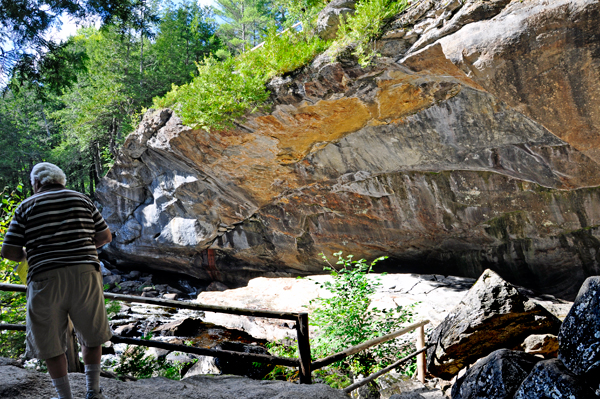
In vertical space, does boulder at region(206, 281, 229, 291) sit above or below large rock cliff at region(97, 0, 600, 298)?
below

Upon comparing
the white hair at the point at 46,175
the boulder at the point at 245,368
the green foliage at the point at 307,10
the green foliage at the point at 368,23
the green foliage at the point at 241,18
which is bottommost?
the boulder at the point at 245,368

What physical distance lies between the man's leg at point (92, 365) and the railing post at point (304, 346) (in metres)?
1.33

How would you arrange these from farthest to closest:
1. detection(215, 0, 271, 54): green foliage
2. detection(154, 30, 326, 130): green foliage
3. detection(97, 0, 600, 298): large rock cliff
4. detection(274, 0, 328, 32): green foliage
A: detection(215, 0, 271, 54): green foliage, detection(274, 0, 328, 32): green foliage, detection(154, 30, 326, 130): green foliage, detection(97, 0, 600, 298): large rock cliff

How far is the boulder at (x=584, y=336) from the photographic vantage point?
7.09 feet

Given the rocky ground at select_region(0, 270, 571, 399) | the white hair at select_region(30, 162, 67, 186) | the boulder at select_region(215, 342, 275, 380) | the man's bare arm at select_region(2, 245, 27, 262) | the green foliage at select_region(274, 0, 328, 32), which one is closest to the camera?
the man's bare arm at select_region(2, 245, 27, 262)

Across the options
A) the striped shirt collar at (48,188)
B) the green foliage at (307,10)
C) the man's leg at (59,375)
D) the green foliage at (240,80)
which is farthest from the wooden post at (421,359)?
the green foliage at (307,10)

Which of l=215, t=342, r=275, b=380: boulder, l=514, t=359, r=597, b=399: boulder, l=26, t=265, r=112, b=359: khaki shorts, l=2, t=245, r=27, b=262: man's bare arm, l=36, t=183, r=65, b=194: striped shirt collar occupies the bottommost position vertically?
l=215, t=342, r=275, b=380: boulder

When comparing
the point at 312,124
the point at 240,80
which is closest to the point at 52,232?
the point at 240,80

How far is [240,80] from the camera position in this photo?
28.3 feet

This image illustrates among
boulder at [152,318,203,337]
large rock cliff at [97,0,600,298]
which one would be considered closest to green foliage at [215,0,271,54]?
large rock cliff at [97,0,600,298]

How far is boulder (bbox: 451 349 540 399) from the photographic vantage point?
268 cm

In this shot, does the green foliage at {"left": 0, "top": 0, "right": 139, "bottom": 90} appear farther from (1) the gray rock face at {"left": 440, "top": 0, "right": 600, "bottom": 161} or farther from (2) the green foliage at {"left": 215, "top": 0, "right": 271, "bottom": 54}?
(2) the green foliage at {"left": 215, "top": 0, "right": 271, "bottom": 54}

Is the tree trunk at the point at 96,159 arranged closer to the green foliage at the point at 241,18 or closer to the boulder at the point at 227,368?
the green foliage at the point at 241,18

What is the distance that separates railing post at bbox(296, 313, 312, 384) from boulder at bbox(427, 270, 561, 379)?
222cm
